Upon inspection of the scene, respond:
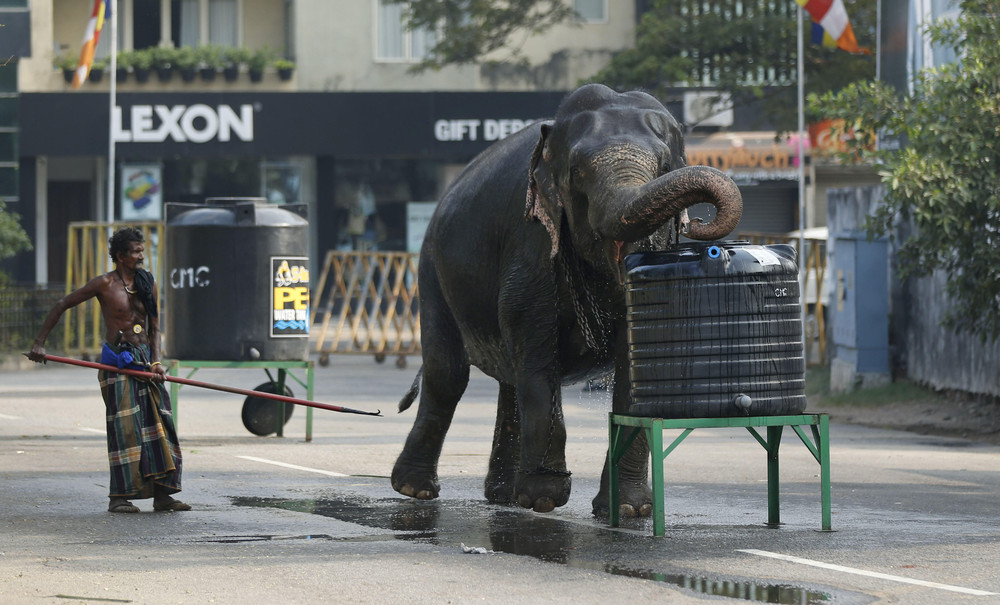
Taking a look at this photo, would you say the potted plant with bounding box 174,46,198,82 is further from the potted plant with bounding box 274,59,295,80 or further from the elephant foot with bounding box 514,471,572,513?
the elephant foot with bounding box 514,471,572,513

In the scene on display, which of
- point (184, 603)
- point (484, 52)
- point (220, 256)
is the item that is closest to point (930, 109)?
point (220, 256)

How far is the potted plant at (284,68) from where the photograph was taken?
3444 centimetres

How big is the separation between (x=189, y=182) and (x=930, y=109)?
21.4 m

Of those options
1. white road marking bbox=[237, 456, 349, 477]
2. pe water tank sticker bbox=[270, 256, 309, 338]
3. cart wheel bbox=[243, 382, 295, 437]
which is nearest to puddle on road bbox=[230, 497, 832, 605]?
white road marking bbox=[237, 456, 349, 477]

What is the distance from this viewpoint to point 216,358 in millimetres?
14609

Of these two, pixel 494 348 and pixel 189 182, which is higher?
pixel 189 182

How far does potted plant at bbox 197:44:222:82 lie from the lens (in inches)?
1352

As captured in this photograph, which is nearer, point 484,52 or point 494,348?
point 494,348

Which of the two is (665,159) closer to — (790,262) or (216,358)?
(790,262)

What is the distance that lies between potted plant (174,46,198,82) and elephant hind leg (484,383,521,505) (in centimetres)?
2535

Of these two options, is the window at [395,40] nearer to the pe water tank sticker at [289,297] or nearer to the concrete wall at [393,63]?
the concrete wall at [393,63]

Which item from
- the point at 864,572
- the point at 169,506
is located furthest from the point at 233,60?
the point at 864,572

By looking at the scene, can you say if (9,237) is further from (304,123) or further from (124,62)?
(304,123)

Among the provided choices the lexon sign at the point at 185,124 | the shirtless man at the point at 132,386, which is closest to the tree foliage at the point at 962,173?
the shirtless man at the point at 132,386
